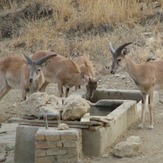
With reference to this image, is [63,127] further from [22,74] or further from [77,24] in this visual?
[77,24]

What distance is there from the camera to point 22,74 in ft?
42.4

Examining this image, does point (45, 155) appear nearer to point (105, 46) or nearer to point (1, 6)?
point (105, 46)

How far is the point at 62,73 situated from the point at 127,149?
4.80 m

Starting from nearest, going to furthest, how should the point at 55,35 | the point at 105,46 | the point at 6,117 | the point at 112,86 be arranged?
the point at 6,117 < the point at 112,86 < the point at 105,46 < the point at 55,35

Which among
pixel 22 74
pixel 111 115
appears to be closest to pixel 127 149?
pixel 111 115

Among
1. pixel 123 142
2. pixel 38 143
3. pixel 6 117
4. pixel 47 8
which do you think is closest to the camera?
pixel 38 143

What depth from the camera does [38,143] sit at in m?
8.81

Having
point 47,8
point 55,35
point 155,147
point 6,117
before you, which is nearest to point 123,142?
point 155,147

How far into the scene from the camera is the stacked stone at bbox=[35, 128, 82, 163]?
8781mm

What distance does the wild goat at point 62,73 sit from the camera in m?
13.8

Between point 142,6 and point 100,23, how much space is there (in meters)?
1.74

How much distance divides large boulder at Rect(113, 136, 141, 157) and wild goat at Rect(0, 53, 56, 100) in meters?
3.59

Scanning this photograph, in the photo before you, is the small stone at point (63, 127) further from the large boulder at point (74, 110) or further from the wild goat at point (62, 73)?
the wild goat at point (62, 73)

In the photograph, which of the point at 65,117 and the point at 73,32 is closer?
the point at 65,117
